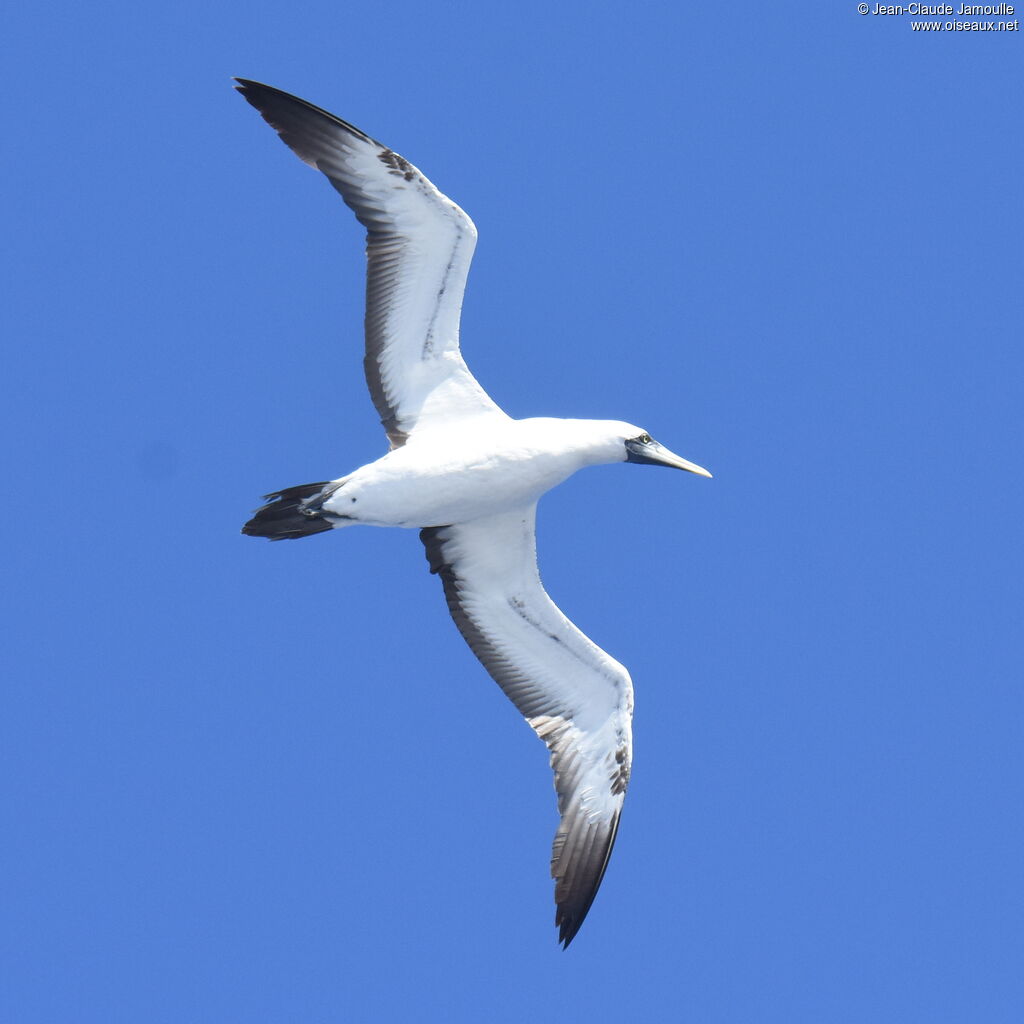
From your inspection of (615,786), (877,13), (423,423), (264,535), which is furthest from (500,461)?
(877,13)

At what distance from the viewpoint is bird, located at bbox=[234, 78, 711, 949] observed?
18375 mm

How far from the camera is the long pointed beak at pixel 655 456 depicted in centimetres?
1911

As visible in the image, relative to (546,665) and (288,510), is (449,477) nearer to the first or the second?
(288,510)

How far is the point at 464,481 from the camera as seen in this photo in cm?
1853

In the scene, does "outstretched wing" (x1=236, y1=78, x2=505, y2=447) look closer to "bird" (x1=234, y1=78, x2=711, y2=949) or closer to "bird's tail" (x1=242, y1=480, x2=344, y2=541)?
"bird" (x1=234, y1=78, x2=711, y2=949)

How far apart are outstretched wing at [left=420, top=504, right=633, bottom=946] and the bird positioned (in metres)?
0.02

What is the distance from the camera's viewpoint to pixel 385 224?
18531mm

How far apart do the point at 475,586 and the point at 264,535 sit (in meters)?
2.60

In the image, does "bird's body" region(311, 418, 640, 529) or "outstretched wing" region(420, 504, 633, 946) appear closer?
"bird's body" region(311, 418, 640, 529)

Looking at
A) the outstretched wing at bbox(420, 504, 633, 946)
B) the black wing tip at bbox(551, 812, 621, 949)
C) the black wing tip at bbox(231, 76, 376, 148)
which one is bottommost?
the black wing tip at bbox(551, 812, 621, 949)

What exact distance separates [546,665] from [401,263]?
4.76m

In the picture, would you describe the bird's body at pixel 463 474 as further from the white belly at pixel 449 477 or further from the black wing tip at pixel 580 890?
the black wing tip at pixel 580 890

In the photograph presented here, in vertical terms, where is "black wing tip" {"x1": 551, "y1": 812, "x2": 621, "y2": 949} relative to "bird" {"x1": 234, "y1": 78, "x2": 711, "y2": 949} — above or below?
below

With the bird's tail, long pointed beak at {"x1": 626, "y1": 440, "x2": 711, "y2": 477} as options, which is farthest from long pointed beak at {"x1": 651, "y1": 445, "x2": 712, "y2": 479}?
the bird's tail
